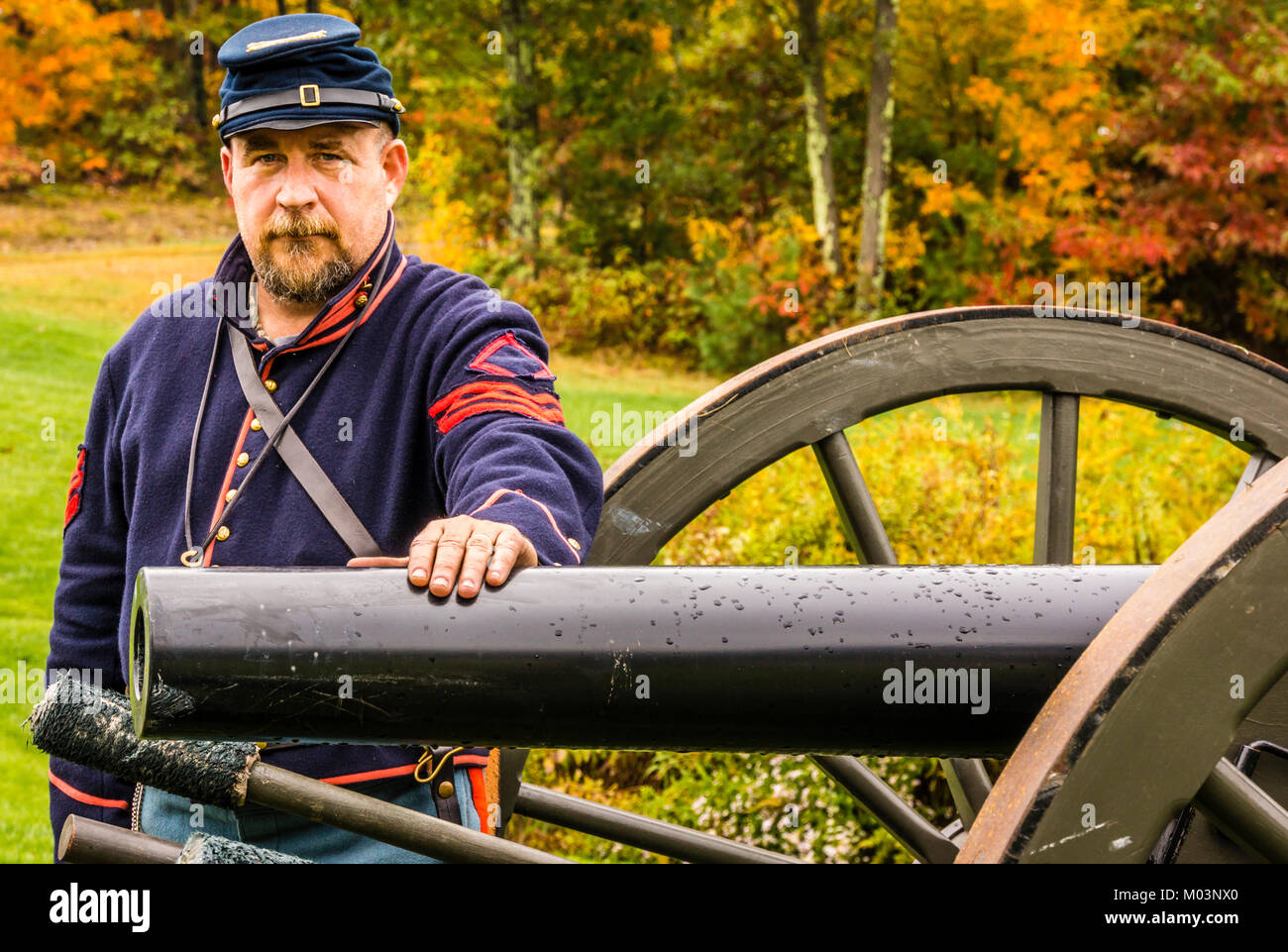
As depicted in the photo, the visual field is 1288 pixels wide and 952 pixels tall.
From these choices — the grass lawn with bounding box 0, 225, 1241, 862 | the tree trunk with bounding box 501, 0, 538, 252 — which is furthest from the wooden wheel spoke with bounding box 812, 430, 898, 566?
the tree trunk with bounding box 501, 0, 538, 252

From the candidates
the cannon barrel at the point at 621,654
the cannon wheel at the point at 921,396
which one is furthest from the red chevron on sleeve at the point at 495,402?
the cannon wheel at the point at 921,396

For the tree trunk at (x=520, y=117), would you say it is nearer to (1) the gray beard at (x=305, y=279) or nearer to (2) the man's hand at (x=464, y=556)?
(1) the gray beard at (x=305, y=279)

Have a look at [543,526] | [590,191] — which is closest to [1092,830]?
[543,526]

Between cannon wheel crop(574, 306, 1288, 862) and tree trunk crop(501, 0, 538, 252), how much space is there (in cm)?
1746

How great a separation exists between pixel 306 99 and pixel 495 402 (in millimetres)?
706

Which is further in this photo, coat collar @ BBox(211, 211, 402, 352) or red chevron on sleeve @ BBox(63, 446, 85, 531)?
red chevron on sleeve @ BBox(63, 446, 85, 531)

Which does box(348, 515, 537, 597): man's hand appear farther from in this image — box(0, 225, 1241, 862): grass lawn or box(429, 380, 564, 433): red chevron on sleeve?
box(0, 225, 1241, 862): grass lawn

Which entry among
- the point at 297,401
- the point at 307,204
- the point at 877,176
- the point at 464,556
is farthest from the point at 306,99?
the point at 877,176

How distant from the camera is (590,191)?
70.4ft

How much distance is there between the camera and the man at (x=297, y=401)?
2361 mm

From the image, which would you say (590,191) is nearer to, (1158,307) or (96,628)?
(1158,307)

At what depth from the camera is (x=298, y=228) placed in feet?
8.11

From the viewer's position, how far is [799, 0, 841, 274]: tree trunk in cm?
1794

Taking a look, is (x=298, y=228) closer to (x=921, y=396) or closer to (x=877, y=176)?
(x=921, y=396)
